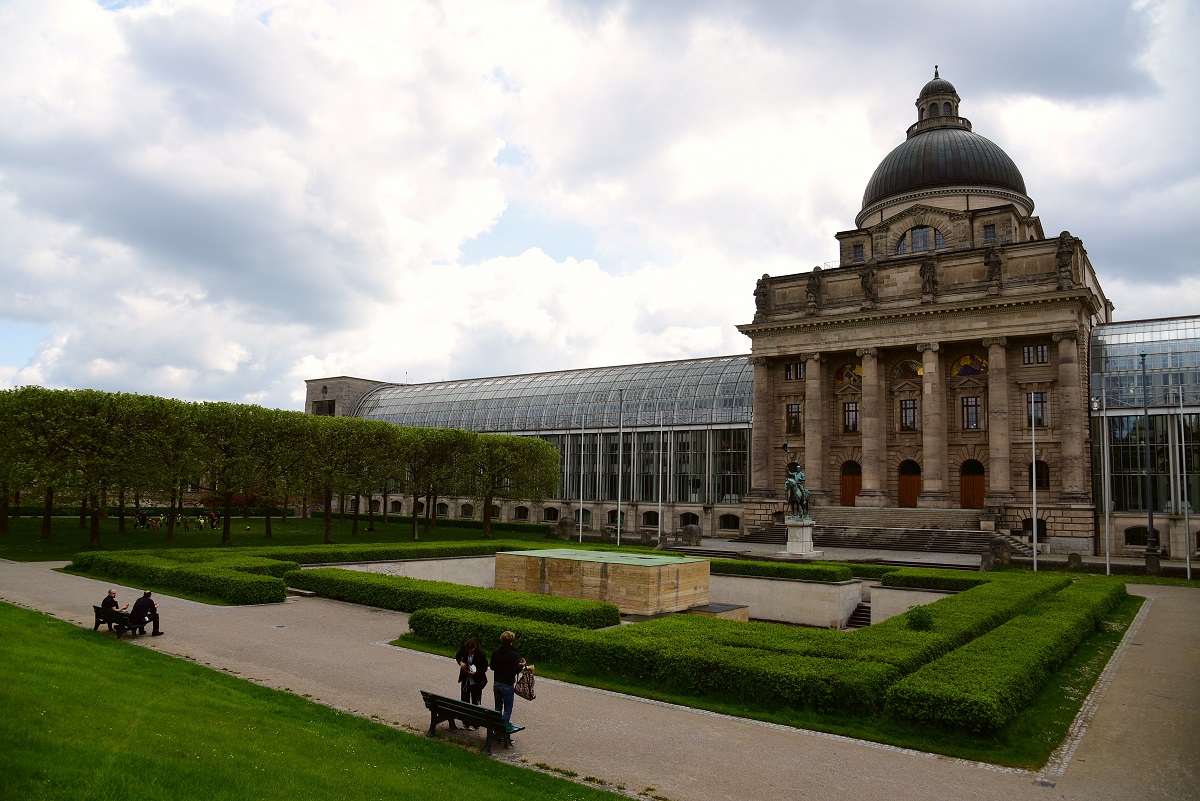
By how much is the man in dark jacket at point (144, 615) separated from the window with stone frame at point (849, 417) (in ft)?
183

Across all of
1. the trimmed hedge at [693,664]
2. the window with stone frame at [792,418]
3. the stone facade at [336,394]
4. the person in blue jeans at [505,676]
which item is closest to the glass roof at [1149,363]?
the window with stone frame at [792,418]

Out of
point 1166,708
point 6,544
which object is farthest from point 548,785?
point 6,544

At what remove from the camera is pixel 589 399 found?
90.0 metres

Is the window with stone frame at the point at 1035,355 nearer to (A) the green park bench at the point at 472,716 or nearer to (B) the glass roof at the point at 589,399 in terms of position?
(B) the glass roof at the point at 589,399

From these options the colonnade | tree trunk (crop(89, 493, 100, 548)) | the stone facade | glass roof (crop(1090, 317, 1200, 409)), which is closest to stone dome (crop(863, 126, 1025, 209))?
glass roof (crop(1090, 317, 1200, 409))

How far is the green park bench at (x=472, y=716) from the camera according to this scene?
14.0m

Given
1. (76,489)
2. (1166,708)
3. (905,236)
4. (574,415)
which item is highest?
(905,236)

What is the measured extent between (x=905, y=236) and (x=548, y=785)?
220ft

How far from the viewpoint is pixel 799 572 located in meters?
36.9

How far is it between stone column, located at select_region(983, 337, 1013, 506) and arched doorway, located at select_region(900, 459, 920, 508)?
6.13m

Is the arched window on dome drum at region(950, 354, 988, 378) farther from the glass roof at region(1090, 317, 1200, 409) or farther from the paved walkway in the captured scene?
the paved walkway

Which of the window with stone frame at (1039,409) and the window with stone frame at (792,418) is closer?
the window with stone frame at (1039,409)

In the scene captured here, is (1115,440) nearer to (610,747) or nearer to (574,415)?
(574,415)

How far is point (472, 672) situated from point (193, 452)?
134 ft
